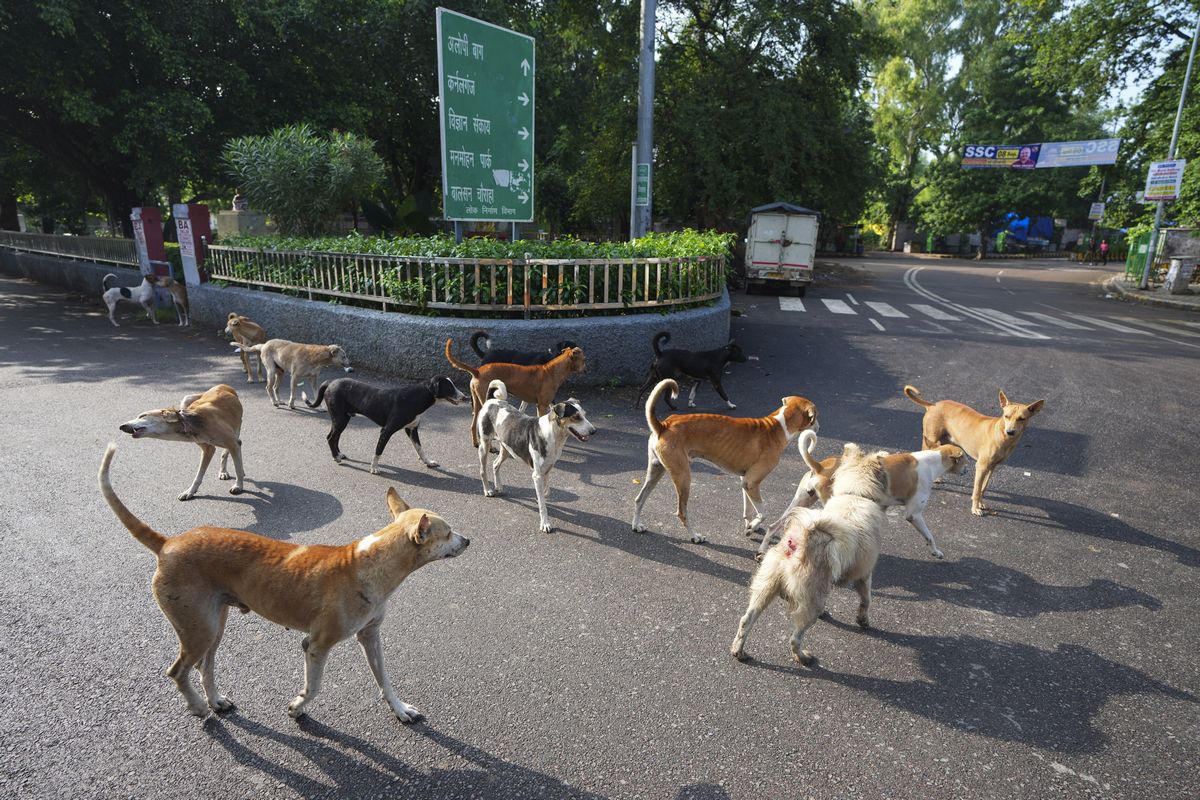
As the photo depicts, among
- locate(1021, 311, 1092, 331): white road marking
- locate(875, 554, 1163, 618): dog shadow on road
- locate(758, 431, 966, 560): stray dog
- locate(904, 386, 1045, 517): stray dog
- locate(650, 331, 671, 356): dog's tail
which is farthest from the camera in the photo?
locate(1021, 311, 1092, 331): white road marking

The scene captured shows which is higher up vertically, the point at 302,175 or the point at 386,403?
the point at 302,175

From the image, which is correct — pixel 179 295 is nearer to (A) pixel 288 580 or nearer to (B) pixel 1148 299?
(A) pixel 288 580

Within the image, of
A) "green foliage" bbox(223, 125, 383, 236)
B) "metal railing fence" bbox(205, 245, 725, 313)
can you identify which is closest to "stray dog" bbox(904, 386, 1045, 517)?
"metal railing fence" bbox(205, 245, 725, 313)

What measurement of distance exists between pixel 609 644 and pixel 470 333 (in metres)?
6.40

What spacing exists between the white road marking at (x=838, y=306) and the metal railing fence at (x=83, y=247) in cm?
2090

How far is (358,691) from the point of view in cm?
347

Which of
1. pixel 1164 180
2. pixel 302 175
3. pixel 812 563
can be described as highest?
pixel 1164 180

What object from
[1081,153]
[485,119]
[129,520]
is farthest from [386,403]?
[1081,153]

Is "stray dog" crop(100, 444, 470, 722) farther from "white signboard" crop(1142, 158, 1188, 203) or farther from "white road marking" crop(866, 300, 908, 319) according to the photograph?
"white signboard" crop(1142, 158, 1188, 203)

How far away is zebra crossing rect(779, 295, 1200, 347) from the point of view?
602 inches

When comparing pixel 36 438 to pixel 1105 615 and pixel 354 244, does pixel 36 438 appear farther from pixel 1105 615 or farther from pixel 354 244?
pixel 1105 615

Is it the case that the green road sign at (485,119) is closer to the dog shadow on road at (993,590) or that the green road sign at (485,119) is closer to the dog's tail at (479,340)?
the dog's tail at (479,340)

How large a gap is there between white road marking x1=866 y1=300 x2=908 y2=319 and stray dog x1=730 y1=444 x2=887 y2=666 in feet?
49.0

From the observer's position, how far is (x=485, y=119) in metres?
10.8
